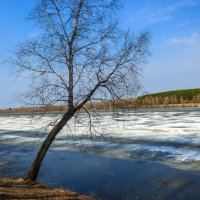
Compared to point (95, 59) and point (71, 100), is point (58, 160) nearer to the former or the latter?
point (71, 100)

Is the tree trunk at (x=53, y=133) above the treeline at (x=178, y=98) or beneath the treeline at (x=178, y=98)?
beneath

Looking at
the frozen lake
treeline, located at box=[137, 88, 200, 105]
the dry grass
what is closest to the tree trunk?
the frozen lake

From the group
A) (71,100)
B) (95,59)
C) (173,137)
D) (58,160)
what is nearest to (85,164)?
(58,160)

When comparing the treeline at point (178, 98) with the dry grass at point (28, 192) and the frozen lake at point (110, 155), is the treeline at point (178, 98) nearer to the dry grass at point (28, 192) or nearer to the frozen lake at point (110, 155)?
the frozen lake at point (110, 155)

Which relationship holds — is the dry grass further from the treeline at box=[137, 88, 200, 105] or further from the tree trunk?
the treeline at box=[137, 88, 200, 105]

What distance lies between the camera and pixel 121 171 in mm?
10242

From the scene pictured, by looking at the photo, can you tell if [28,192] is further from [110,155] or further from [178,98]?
[178,98]

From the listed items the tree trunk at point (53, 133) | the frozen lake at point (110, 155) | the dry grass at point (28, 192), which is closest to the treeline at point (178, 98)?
the frozen lake at point (110, 155)

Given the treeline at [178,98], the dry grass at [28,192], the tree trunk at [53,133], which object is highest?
the treeline at [178,98]

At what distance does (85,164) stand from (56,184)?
2.21m

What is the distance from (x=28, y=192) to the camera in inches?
289

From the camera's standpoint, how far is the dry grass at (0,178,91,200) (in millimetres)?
6855

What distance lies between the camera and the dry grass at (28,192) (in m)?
6.85

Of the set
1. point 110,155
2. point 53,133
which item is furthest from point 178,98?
point 53,133
